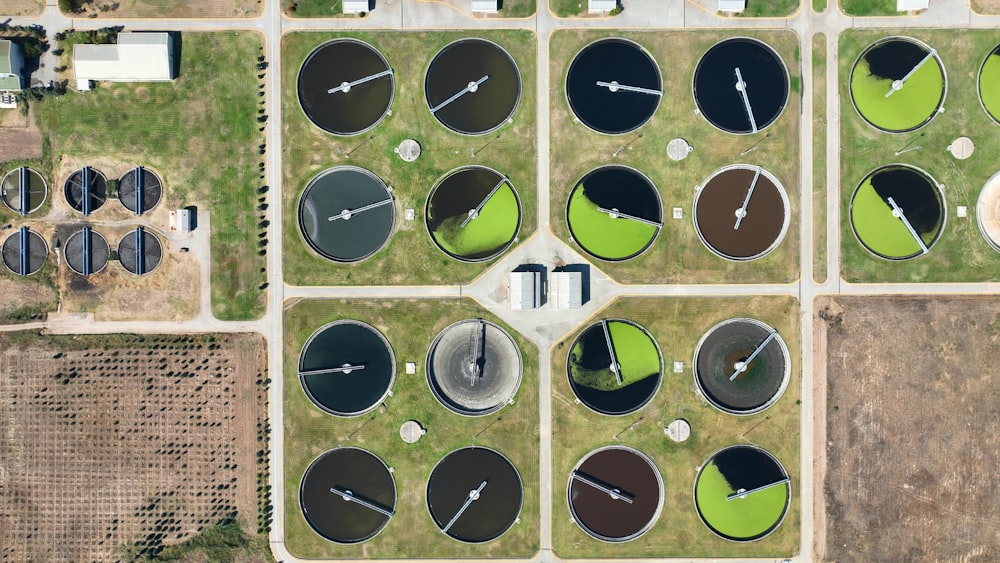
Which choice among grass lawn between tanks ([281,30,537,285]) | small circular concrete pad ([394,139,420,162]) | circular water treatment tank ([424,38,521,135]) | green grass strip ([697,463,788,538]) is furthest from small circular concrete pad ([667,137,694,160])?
green grass strip ([697,463,788,538])

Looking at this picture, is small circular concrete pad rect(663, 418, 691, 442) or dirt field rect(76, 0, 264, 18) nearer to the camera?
small circular concrete pad rect(663, 418, 691, 442)

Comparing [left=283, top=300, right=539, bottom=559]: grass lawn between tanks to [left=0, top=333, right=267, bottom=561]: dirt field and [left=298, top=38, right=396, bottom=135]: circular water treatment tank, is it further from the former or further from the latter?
[left=298, top=38, right=396, bottom=135]: circular water treatment tank

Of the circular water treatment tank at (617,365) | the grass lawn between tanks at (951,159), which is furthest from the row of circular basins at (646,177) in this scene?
the grass lawn between tanks at (951,159)

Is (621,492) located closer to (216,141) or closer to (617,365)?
(617,365)

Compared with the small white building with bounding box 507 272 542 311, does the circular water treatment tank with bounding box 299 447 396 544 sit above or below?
below

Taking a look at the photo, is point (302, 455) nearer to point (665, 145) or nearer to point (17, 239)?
point (17, 239)

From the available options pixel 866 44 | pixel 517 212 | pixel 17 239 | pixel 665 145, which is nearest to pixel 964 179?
pixel 866 44

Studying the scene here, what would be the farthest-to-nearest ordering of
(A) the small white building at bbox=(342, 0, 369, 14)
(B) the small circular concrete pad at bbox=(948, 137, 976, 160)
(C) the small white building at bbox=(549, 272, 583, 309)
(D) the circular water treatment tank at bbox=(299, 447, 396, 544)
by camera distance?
1. (D) the circular water treatment tank at bbox=(299, 447, 396, 544)
2. (B) the small circular concrete pad at bbox=(948, 137, 976, 160)
3. (A) the small white building at bbox=(342, 0, 369, 14)
4. (C) the small white building at bbox=(549, 272, 583, 309)
